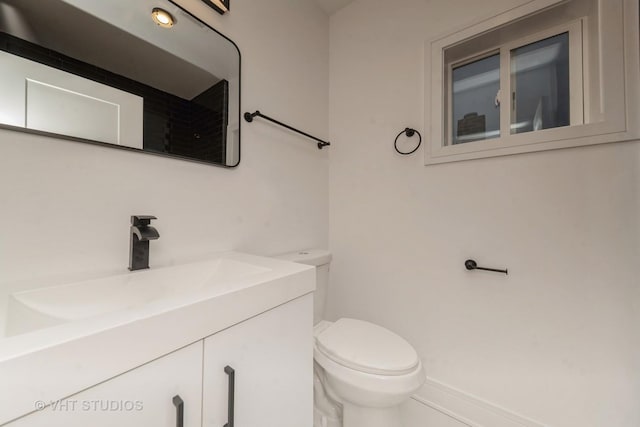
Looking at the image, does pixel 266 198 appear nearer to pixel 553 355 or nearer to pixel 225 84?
pixel 225 84

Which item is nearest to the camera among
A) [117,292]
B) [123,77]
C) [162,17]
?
[117,292]

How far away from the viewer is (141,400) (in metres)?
0.44

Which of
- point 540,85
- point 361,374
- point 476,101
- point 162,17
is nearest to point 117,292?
point 361,374

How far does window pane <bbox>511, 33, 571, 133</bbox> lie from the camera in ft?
3.59

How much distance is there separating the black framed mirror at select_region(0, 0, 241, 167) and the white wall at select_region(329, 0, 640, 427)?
0.85 meters

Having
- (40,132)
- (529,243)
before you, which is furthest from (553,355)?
(40,132)

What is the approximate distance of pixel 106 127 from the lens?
77cm

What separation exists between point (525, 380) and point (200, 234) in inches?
61.4

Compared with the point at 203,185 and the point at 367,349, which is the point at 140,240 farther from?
the point at 367,349

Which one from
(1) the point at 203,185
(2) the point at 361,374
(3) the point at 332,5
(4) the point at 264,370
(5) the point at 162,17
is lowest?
(2) the point at 361,374

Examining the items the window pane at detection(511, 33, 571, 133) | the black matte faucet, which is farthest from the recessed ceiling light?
the window pane at detection(511, 33, 571, 133)

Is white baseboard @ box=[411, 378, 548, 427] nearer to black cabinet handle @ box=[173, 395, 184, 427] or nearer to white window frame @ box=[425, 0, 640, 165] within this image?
white window frame @ box=[425, 0, 640, 165]

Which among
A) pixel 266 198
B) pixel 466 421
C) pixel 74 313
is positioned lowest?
pixel 466 421

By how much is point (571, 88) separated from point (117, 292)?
6.18ft
